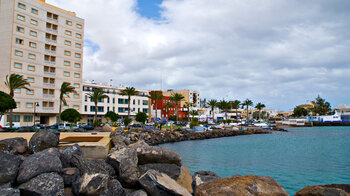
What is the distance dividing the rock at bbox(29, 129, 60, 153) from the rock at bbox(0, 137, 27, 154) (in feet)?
1.16

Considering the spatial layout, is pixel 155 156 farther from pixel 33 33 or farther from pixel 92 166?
pixel 33 33

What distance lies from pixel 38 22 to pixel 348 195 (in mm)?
75972

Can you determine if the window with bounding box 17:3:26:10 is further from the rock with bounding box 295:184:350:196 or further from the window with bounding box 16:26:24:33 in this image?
the rock with bounding box 295:184:350:196

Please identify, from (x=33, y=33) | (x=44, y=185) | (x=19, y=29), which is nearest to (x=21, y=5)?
(x=19, y=29)

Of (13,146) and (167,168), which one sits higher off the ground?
(13,146)

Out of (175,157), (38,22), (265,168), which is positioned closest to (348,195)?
(175,157)

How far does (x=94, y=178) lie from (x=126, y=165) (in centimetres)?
141

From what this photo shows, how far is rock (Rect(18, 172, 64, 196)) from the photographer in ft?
23.0

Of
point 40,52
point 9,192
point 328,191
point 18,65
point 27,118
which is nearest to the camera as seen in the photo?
point 9,192

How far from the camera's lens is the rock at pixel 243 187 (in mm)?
6851

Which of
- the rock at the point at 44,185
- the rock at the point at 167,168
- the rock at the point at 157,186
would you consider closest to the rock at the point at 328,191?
the rock at the point at 157,186

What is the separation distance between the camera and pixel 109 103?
307 ft

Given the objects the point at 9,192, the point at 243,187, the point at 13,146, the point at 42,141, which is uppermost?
the point at 42,141

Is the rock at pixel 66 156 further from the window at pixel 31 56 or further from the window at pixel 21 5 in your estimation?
the window at pixel 21 5
